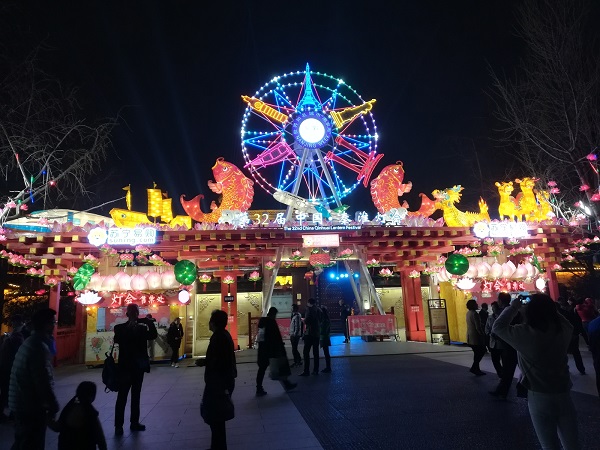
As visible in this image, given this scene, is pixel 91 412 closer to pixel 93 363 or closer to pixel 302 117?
pixel 93 363

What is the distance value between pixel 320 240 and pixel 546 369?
36.2 feet

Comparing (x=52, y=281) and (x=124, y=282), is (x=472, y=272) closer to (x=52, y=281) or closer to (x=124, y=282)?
(x=124, y=282)

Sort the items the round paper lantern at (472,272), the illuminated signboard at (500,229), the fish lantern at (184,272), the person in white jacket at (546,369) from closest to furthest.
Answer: the person in white jacket at (546,369) < the fish lantern at (184,272) < the illuminated signboard at (500,229) < the round paper lantern at (472,272)

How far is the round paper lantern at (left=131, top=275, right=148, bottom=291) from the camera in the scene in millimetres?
14266

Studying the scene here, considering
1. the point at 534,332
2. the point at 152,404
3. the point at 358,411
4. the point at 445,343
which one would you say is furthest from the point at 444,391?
A: the point at 445,343

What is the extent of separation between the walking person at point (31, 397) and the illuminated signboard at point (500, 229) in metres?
13.4

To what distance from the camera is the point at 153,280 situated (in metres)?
14.4

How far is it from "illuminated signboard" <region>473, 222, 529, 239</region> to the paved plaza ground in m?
5.09

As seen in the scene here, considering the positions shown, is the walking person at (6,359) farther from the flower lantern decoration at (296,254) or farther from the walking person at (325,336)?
the flower lantern decoration at (296,254)

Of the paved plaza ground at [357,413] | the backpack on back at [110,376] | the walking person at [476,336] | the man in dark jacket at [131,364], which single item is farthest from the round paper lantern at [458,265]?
the backpack on back at [110,376]

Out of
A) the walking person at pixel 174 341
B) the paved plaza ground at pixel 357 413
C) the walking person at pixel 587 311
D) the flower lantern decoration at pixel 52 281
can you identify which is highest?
the flower lantern decoration at pixel 52 281

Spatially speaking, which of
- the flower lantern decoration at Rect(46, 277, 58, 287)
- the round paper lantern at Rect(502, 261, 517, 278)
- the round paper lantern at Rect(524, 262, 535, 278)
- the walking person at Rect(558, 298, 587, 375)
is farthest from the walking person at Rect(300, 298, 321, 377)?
the round paper lantern at Rect(524, 262, 535, 278)

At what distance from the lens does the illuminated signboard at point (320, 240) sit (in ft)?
45.6

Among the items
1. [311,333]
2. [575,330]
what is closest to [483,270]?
[575,330]
